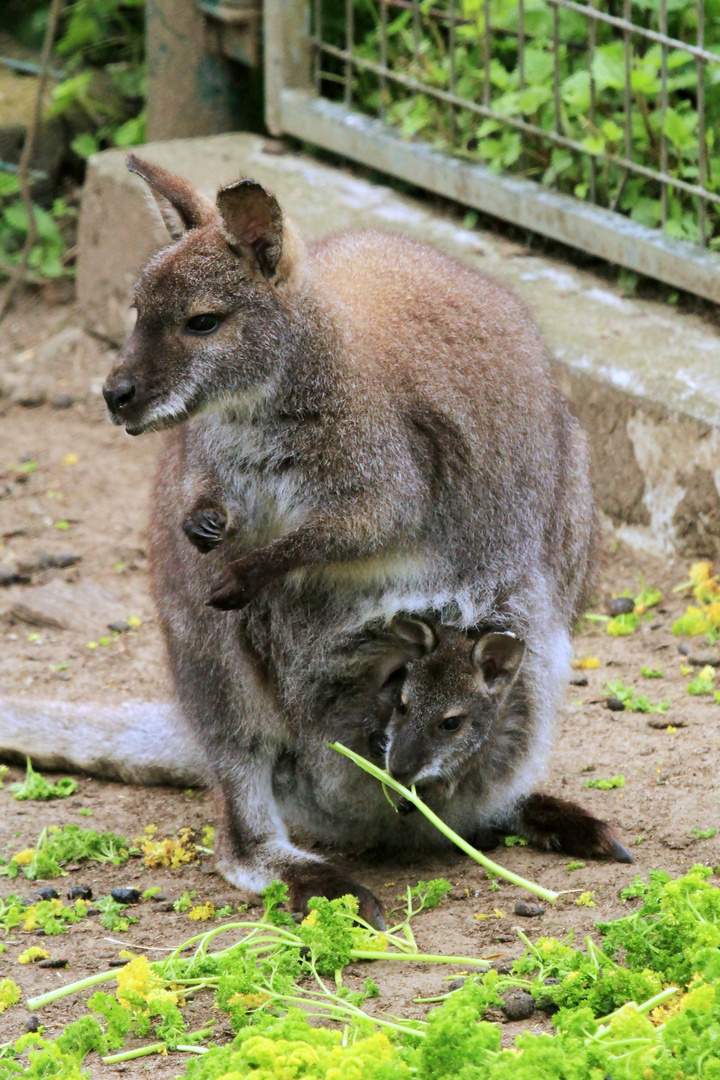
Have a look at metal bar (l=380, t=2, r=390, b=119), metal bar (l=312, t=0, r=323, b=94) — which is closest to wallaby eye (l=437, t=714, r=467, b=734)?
metal bar (l=380, t=2, r=390, b=119)

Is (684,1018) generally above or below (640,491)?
above

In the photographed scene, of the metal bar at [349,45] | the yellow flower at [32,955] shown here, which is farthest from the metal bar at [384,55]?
the yellow flower at [32,955]

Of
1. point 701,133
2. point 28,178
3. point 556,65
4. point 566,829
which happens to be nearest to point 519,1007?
point 566,829

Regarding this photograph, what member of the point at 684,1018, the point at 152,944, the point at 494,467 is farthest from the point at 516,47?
the point at 684,1018

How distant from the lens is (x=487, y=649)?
3678mm

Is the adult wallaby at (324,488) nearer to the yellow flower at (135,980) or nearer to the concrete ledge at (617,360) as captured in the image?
the yellow flower at (135,980)

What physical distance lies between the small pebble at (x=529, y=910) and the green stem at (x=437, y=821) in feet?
0.09

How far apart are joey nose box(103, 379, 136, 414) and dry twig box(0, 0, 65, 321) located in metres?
4.35

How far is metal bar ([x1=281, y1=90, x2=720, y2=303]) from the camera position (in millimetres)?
5398

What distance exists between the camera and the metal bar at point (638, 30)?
201 inches

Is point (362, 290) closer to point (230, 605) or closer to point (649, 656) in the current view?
point (230, 605)

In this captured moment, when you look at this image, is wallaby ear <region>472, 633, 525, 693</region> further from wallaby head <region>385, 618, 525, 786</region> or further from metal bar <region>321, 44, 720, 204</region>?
metal bar <region>321, 44, 720, 204</region>

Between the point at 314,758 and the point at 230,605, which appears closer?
the point at 230,605

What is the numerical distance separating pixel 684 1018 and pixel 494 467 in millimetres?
1561
